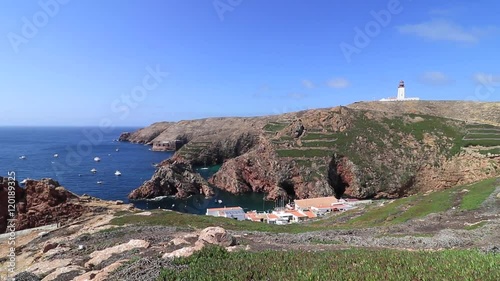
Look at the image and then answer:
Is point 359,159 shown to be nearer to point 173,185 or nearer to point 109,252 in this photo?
point 173,185

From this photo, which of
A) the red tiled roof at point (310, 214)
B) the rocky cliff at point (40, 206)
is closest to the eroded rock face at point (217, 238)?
the rocky cliff at point (40, 206)

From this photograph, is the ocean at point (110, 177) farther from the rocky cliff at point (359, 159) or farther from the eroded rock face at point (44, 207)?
the eroded rock face at point (44, 207)

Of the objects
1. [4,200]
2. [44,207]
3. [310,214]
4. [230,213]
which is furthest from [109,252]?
[310,214]

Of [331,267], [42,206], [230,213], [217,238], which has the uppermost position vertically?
[331,267]

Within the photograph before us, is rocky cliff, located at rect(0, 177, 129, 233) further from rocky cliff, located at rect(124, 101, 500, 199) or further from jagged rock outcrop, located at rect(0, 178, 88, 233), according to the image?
rocky cliff, located at rect(124, 101, 500, 199)

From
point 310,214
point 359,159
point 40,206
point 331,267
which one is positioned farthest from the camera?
point 359,159

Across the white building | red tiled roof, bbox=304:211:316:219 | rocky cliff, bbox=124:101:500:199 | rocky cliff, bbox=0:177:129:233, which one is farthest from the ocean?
rocky cliff, bbox=0:177:129:233

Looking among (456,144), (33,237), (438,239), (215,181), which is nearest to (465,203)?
(438,239)
